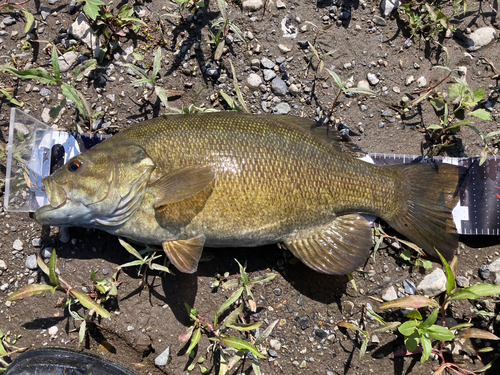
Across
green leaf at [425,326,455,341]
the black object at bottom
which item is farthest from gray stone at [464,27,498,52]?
the black object at bottom

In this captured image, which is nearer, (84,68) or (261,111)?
(84,68)

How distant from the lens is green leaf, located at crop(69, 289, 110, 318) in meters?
2.66

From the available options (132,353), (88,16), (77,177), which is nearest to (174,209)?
(77,177)

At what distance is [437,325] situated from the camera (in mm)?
2658

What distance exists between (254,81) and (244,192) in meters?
1.22

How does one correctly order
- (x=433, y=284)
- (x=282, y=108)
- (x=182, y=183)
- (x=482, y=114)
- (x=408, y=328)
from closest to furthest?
(x=182, y=183) < (x=408, y=328) < (x=482, y=114) < (x=433, y=284) < (x=282, y=108)

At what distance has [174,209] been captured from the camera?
8.22 ft

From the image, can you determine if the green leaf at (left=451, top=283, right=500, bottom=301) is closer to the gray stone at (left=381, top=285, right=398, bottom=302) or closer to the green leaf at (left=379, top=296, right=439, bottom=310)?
the green leaf at (left=379, top=296, right=439, bottom=310)

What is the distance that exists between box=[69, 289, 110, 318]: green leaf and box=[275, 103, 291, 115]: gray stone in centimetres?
227

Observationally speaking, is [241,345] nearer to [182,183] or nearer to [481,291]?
[182,183]

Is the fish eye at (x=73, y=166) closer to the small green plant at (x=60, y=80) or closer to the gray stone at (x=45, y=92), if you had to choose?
the small green plant at (x=60, y=80)

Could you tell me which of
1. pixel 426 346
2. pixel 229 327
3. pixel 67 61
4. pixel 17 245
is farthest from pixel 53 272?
pixel 426 346

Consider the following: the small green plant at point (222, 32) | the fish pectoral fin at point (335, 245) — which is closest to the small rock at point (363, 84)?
the small green plant at point (222, 32)

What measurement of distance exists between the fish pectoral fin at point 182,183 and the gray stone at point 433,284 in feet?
7.04
